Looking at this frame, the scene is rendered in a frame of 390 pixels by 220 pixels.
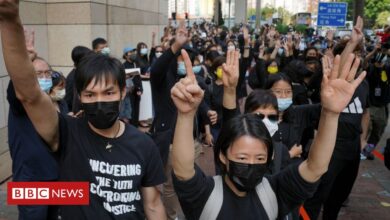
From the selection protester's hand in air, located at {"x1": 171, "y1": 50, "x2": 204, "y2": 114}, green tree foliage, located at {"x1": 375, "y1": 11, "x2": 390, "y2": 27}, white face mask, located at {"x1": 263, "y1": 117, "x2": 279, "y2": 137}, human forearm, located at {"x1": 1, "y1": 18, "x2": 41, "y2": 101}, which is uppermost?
green tree foliage, located at {"x1": 375, "y1": 11, "x2": 390, "y2": 27}

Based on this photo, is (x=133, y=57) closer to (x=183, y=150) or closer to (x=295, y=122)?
(x=295, y=122)

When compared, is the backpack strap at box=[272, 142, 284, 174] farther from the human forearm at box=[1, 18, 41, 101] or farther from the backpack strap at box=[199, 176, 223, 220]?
the human forearm at box=[1, 18, 41, 101]

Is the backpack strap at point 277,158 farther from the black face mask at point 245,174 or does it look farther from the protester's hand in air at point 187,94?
the protester's hand in air at point 187,94

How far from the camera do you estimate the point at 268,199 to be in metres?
1.94

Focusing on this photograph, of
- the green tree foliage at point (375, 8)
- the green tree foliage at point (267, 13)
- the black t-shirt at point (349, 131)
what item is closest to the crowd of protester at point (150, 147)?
the black t-shirt at point (349, 131)

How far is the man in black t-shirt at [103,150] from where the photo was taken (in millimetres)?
2068

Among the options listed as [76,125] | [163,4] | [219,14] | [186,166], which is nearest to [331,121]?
[186,166]

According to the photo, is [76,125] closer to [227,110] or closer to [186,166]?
[186,166]

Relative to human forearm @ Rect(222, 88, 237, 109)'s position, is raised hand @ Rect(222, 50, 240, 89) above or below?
above

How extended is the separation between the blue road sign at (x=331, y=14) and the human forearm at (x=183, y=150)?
16.3m

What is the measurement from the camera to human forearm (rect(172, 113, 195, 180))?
1801 mm

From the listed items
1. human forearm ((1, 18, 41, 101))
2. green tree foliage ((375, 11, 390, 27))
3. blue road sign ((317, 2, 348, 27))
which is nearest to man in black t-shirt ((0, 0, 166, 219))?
human forearm ((1, 18, 41, 101))

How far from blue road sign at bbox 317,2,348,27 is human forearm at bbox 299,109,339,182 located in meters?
16.1

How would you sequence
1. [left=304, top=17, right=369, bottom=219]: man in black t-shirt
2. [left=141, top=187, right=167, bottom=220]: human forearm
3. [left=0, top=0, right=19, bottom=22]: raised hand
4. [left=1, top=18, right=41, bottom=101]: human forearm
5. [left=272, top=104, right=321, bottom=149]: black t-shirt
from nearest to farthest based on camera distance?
[left=0, top=0, right=19, bottom=22]: raised hand → [left=1, top=18, right=41, bottom=101]: human forearm → [left=141, top=187, right=167, bottom=220]: human forearm → [left=272, top=104, right=321, bottom=149]: black t-shirt → [left=304, top=17, right=369, bottom=219]: man in black t-shirt
